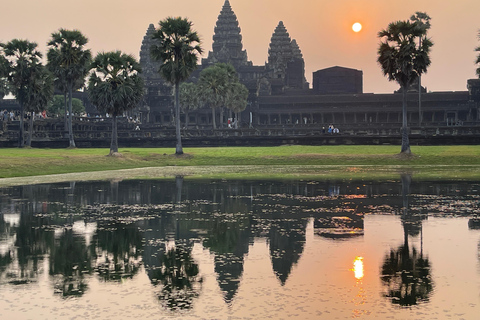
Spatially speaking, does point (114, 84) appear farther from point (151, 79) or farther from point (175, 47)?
point (151, 79)

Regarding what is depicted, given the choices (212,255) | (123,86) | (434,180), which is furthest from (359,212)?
(123,86)

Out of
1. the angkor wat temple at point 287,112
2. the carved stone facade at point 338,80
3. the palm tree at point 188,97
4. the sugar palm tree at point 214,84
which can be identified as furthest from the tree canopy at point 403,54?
the carved stone facade at point 338,80

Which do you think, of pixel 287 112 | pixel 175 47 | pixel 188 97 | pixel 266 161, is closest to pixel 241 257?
pixel 266 161

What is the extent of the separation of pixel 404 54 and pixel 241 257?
44.2 meters

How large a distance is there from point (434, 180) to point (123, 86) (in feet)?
102

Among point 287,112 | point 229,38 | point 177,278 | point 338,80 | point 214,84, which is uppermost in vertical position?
point 229,38

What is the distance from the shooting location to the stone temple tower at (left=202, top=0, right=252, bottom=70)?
17962 centimetres

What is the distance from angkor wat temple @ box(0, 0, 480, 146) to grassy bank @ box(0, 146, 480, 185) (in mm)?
14226

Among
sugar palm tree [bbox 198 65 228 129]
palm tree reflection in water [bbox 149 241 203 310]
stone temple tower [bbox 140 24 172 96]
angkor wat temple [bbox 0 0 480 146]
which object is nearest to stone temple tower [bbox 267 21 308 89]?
angkor wat temple [bbox 0 0 480 146]

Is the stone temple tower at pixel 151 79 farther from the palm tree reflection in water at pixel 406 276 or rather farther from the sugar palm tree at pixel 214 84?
the palm tree reflection in water at pixel 406 276

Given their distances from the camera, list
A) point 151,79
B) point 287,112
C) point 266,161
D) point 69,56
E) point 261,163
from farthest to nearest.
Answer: point 151,79
point 287,112
point 69,56
point 266,161
point 261,163

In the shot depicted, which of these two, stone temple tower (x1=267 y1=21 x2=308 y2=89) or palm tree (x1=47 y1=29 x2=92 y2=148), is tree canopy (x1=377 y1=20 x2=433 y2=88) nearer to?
palm tree (x1=47 y1=29 x2=92 y2=148)

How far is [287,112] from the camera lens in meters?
134

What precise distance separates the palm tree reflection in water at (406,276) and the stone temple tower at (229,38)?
164 meters
